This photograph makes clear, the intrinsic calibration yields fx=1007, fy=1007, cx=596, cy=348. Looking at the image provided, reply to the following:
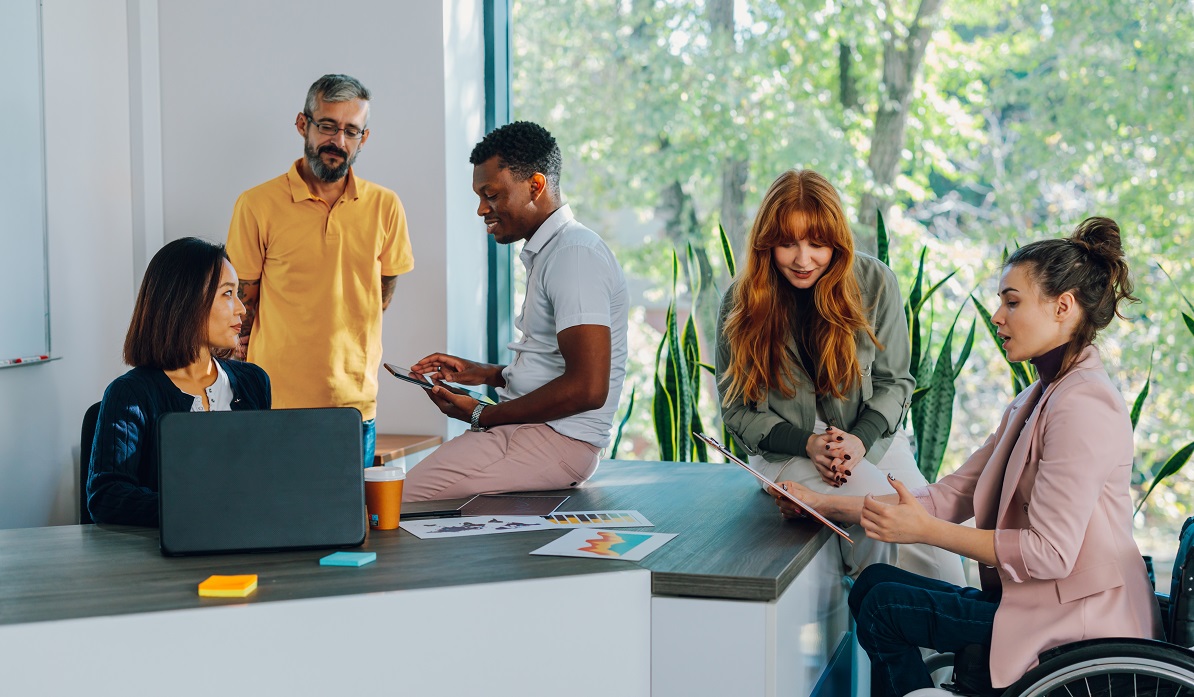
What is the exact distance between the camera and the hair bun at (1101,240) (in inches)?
→ 70.4

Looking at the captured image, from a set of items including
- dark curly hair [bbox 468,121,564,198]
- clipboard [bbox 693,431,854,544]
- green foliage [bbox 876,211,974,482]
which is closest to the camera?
clipboard [bbox 693,431,854,544]

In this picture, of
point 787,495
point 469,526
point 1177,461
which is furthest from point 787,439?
point 1177,461

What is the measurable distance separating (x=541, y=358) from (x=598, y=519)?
23.2 inches

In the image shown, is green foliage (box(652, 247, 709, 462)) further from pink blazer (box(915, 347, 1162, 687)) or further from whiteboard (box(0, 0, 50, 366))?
whiteboard (box(0, 0, 50, 366))

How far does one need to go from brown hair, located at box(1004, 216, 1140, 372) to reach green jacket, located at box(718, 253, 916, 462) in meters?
0.58

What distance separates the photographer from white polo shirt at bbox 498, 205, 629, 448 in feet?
7.34

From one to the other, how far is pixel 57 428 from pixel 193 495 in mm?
1842

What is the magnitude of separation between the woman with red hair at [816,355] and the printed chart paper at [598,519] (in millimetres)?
499

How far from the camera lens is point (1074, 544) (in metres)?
1.65

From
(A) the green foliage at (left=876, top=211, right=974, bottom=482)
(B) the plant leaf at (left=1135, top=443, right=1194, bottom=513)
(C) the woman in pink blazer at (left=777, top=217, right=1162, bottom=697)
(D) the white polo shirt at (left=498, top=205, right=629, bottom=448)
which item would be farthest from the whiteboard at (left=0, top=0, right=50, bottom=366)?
(B) the plant leaf at (left=1135, top=443, right=1194, bottom=513)

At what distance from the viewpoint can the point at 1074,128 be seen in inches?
143

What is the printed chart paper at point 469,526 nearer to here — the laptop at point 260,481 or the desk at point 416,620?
the desk at point 416,620

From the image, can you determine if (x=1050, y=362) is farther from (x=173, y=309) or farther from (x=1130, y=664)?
(x=173, y=309)

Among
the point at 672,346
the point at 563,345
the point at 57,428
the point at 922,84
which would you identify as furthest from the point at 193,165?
the point at 922,84
